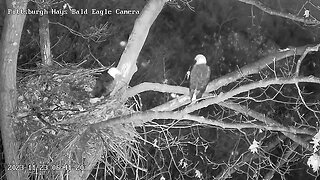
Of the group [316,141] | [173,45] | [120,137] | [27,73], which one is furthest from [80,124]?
[173,45]

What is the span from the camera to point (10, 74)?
11.7 ft

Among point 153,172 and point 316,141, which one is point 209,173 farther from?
point 316,141

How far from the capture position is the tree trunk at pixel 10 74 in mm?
3499

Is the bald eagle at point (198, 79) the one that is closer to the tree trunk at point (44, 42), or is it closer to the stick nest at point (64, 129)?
the stick nest at point (64, 129)

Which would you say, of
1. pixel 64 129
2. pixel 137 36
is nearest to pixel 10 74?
pixel 64 129

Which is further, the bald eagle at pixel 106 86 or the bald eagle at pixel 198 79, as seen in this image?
the bald eagle at pixel 106 86

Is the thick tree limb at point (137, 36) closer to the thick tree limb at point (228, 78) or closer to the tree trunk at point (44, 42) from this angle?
the thick tree limb at point (228, 78)

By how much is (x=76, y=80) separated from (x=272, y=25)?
3093 millimetres

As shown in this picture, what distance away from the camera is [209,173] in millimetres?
6254

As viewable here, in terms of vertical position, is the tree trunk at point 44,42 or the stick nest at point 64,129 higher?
the tree trunk at point 44,42
